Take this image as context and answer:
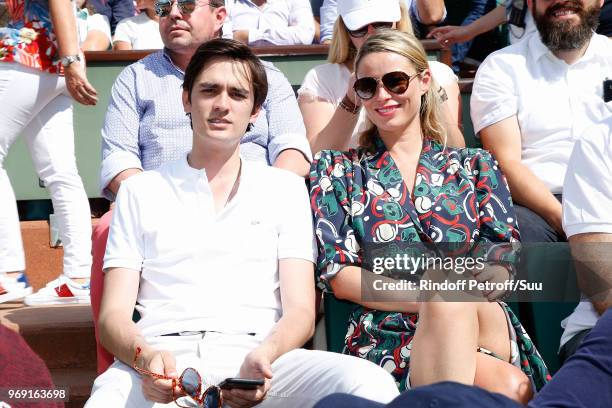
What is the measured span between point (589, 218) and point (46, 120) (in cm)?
239

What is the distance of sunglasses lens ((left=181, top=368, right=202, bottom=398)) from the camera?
243 cm

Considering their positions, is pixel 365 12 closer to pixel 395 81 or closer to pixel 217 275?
Answer: pixel 395 81

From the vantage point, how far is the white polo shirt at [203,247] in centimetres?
280

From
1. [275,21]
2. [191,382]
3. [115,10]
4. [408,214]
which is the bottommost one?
[191,382]

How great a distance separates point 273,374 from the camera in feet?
8.52

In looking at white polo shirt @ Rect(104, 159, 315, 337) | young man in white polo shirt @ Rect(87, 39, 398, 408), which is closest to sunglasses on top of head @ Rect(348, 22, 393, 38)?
young man in white polo shirt @ Rect(87, 39, 398, 408)

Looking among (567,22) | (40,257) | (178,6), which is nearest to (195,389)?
(178,6)

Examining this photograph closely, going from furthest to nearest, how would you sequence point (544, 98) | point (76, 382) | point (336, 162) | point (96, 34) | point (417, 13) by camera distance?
point (96, 34), point (417, 13), point (544, 98), point (76, 382), point (336, 162)

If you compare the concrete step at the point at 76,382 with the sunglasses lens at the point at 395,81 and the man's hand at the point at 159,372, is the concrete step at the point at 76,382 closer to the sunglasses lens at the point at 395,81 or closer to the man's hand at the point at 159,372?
the man's hand at the point at 159,372

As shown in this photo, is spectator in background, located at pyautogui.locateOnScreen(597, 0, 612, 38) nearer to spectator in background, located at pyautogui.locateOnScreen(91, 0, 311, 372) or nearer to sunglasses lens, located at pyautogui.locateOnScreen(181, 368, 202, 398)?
spectator in background, located at pyautogui.locateOnScreen(91, 0, 311, 372)

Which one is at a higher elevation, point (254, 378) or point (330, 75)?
point (330, 75)

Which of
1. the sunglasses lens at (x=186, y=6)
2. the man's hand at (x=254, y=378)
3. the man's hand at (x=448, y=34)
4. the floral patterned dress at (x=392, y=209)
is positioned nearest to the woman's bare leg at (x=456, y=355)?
the floral patterned dress at (x=392, y=209)

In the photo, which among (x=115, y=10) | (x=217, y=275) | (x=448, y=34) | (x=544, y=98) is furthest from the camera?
(x=115, y=10)

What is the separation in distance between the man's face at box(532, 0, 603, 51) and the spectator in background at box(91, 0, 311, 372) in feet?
3.78
